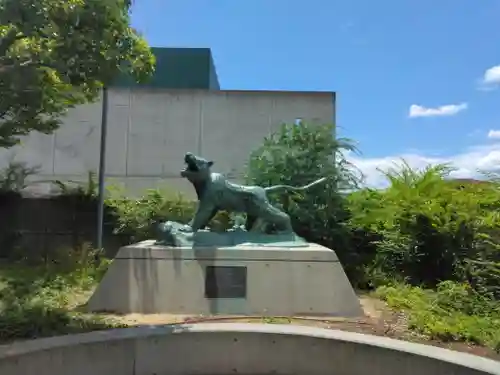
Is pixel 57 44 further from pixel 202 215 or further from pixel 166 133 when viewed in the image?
pixel 166 133

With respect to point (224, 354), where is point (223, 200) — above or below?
above

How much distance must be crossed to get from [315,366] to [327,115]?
41.9 ft

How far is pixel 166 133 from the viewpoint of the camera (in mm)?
17047

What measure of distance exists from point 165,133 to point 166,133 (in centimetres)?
3

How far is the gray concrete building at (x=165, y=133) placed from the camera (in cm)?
1695

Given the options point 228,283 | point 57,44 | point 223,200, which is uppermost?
point 57,44

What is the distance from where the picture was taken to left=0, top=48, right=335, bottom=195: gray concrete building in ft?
55.6

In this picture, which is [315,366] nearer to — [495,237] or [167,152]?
[495,237]

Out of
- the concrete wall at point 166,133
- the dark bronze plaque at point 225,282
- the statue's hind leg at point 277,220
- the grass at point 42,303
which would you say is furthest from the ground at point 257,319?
the concrete wall at point 166,133

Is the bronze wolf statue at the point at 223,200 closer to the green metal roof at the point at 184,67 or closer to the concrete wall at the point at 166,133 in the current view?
the concrete wall at the point at 166,133

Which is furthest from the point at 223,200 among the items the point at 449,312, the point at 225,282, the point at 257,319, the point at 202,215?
the point at 449,312

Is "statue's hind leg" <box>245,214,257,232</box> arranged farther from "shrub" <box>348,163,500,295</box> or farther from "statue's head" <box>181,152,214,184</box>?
"shrub" <box>348,163,500,295</box>

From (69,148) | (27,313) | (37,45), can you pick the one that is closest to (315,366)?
(27,313)

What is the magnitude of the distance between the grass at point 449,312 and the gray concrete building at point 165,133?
867 cm
